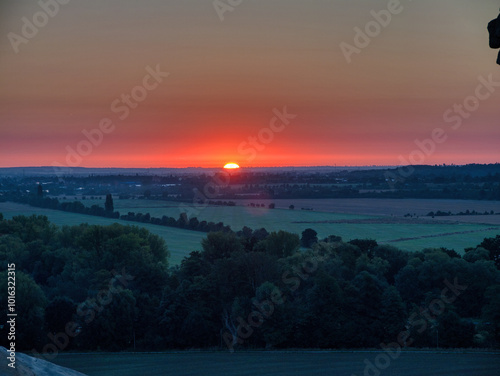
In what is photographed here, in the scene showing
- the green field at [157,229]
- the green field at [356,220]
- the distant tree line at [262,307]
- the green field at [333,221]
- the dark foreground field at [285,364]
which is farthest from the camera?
the green field at [356,220]

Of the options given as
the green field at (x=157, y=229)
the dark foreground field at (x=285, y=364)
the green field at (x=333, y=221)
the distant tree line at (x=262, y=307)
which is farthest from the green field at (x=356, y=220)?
the dark foreground field at (x=285, y=364)

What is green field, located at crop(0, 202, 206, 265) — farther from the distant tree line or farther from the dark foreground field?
the dark foreground field

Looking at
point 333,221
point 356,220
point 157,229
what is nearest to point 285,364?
point 157,229

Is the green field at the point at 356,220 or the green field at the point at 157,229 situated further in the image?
the green field at the point at 356,220

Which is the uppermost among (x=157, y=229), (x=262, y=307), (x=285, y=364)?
(x=157, y=229)

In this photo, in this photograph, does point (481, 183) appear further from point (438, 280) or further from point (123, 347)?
point (123, 347)

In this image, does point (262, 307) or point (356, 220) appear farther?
point (356, 220)

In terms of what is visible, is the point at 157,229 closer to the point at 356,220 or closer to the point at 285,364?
the point at 356,220

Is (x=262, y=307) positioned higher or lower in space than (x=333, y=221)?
lower

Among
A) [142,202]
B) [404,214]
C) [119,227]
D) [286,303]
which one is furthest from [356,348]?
[142,202]

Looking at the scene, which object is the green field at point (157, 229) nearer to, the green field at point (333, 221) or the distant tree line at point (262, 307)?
the green field at point (333, 221)
